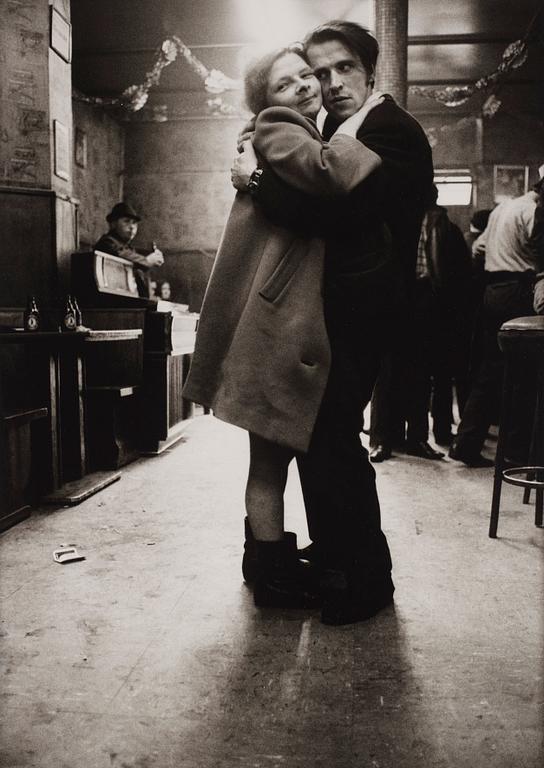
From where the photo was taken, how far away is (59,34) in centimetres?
441

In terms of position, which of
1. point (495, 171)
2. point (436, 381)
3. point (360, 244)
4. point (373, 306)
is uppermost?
point (495, 171)

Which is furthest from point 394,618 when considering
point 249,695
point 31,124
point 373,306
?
point 31,124

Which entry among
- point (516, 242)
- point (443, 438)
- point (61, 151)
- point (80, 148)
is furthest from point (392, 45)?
point (80, 148)

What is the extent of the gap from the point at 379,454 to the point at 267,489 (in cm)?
252

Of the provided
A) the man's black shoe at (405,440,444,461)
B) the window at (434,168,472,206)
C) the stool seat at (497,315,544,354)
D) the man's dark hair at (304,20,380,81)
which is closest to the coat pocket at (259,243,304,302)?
the man's dark hair at (304,20,380,81)

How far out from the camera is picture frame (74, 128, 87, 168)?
10281mm

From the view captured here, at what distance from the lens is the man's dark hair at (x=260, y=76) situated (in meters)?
1.81

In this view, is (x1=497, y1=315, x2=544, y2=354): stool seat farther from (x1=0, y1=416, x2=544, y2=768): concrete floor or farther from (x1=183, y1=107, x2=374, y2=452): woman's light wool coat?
(x1=183, y1=107, x2=374, y2=452): woman's light wool coat

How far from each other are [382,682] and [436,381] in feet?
11.9

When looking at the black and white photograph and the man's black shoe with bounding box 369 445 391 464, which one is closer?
the black and white photograph

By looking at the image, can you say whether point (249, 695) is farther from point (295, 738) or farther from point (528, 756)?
point (528, 756)

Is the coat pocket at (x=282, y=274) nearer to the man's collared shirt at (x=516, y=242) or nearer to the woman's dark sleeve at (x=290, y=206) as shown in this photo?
the woman's dark sleeve at (x=290, y=206)

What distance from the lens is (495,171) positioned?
11406 mm

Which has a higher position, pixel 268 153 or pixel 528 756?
pixel 268 153
